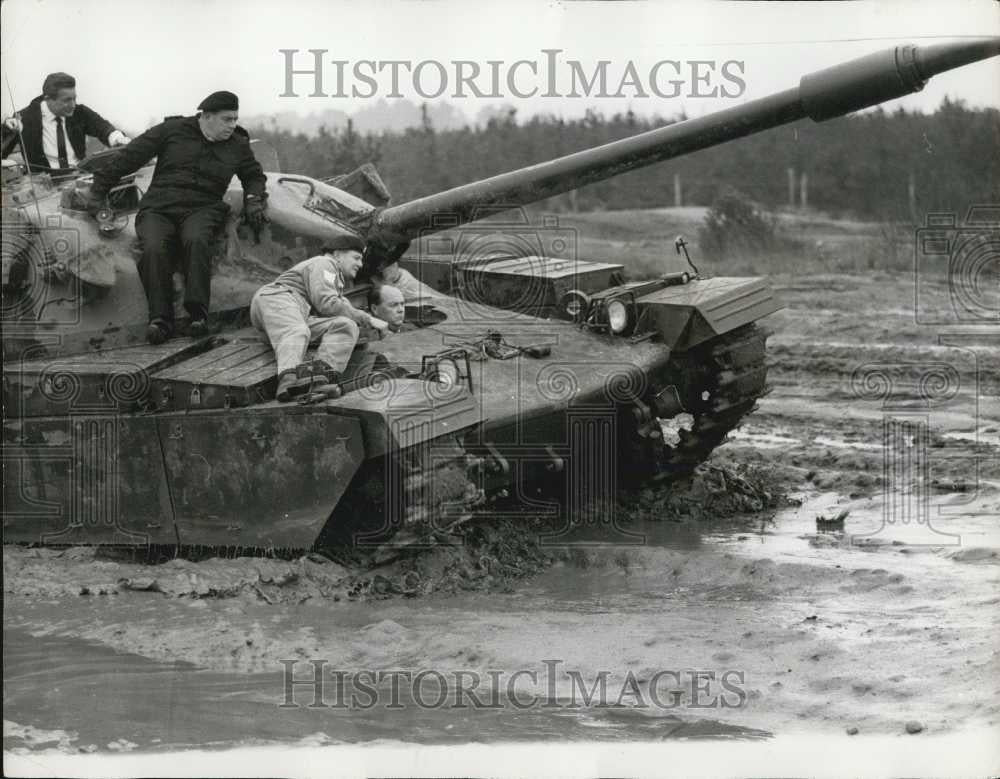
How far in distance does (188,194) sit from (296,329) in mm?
1351

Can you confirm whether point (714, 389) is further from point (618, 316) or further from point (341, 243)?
point (341, 243)

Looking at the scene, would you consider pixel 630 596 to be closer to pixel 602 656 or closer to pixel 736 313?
pixel 602 656

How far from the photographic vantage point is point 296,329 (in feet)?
26.2

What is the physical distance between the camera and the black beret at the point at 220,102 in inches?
351

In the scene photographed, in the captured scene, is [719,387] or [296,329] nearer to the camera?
[296,329]

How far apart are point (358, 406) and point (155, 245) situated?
75.7 inches

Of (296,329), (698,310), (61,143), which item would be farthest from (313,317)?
(61,143)

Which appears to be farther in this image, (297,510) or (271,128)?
(271,128)

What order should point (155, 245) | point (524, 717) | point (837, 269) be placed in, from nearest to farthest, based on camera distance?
point (524, 717)
point (155, 245)
point (837, 269)

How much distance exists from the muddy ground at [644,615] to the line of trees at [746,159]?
989 cm

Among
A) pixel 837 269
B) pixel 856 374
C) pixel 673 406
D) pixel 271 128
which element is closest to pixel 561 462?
pixel 673 406

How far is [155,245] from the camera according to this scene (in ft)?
28.0

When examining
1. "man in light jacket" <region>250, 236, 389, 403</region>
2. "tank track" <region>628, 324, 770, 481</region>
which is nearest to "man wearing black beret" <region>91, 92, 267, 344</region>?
"man in light jacket" <region>250, 236, 389, 403</region>

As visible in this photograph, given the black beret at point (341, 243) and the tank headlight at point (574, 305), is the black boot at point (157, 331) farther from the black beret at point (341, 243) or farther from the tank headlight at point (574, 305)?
the tank headlight at point (574, 305)
